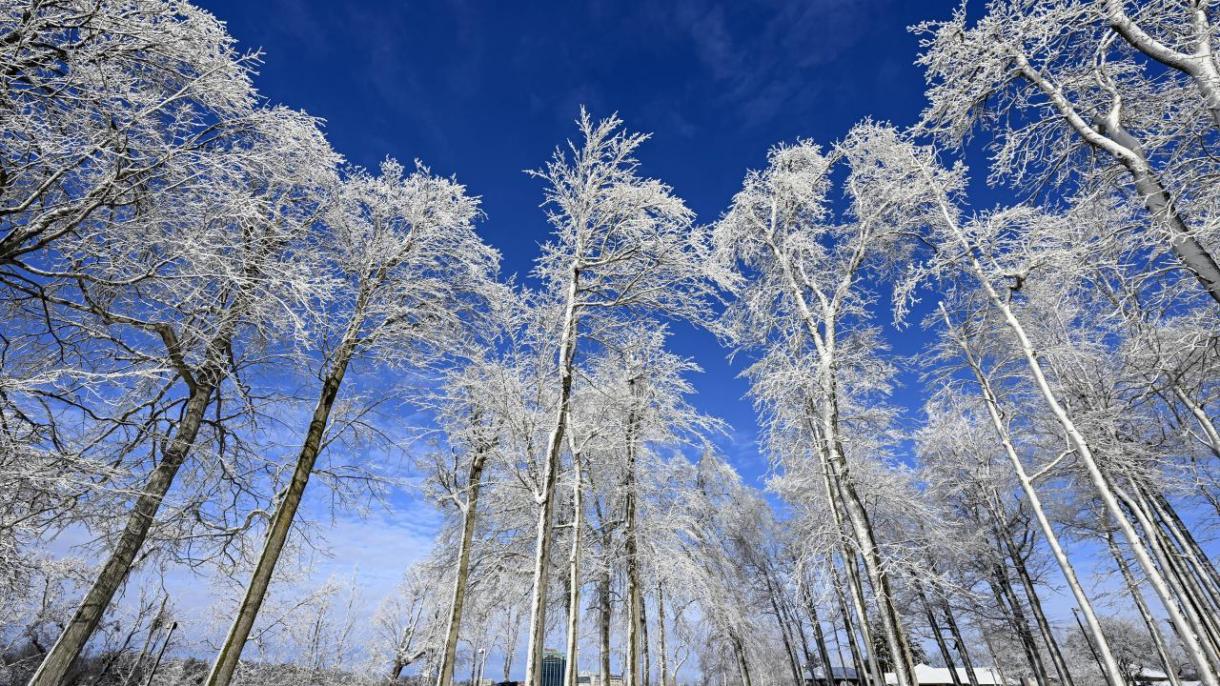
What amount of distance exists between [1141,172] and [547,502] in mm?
7688

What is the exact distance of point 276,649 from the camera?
23281mm

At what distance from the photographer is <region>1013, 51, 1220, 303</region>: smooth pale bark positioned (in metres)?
4.55

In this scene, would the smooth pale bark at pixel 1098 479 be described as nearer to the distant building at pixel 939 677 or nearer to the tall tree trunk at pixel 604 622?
the tall tree trunk at pixel 604 622

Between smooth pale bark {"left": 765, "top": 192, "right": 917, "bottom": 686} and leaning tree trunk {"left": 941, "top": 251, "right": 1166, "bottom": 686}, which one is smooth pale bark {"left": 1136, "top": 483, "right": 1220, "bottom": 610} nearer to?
leaning tree trunk {"left": 941, "top": 251, "right": 1166, "bottom": 686}

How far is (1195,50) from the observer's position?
498 centimetres

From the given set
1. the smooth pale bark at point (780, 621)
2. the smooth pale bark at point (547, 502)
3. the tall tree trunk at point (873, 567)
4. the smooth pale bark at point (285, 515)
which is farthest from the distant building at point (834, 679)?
the smooth pale bark at point (285, 515)

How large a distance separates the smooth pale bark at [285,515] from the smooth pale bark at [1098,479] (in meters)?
9.90

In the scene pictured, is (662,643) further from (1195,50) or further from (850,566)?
(1195,50)

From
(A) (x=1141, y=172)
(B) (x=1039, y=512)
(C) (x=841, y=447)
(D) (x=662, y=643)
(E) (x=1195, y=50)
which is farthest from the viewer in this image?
(D) (x=662, y=643)

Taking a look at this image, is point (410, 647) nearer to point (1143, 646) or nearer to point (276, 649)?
point (276, 649)

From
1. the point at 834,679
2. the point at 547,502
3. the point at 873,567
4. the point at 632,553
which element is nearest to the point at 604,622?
the point at 632,553

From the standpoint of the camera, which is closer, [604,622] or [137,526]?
[137,526]

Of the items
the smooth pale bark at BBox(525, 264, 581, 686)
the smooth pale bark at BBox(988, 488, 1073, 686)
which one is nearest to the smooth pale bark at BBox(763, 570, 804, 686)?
the smooth pale bark at BBox(988, 488, 1073, 686)

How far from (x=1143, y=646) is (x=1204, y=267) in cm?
4602
